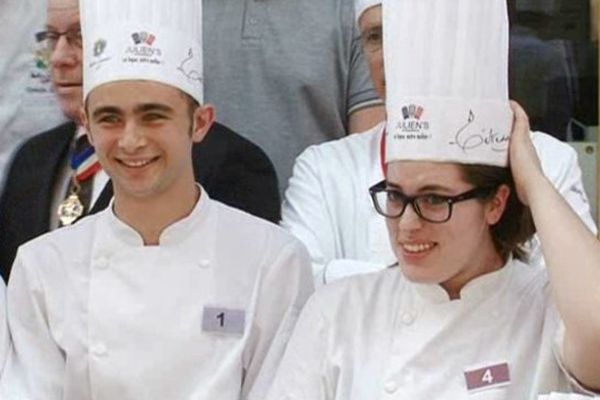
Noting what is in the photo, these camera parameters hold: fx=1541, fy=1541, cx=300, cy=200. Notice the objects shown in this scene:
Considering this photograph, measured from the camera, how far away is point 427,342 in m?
2.37

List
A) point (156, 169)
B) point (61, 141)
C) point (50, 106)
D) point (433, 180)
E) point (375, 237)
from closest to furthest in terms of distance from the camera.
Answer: point (433, 180), point (156, 169), point (375, 237), point (61, 141), point (50, 106)

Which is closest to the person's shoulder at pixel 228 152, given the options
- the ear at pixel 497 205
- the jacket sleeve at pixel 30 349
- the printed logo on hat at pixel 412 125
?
the jacket sleeve at pixel 30 349

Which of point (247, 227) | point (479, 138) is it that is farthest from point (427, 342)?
point (247, 227)

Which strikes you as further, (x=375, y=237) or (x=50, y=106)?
(x=50, y=106)

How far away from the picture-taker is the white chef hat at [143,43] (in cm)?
262

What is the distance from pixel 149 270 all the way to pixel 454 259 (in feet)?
1.90

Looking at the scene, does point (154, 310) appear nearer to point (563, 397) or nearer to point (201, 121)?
point (201, 121)

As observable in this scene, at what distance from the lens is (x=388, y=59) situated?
8.17 feet

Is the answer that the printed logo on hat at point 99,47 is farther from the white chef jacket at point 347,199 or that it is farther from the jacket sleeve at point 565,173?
the jacket sleeve at point 565,173

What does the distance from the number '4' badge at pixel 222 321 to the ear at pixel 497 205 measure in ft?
1.60

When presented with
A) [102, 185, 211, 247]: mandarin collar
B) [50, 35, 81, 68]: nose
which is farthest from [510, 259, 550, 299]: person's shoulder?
[50, 35, 81, 68]: nose

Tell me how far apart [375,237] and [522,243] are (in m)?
0.51

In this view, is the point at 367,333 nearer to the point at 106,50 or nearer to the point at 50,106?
the point at 106,50

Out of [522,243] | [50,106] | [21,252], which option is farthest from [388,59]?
[50,106]
